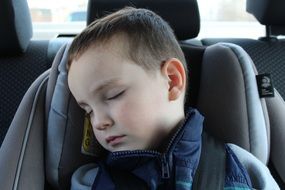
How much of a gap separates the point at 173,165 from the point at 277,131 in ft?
1.26

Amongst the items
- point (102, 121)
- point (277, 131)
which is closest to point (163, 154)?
point (102, 121)

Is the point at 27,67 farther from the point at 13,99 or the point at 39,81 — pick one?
the point at 39,81

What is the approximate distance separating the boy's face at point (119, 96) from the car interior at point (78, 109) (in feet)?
0.45

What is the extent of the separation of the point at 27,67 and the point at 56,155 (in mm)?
516

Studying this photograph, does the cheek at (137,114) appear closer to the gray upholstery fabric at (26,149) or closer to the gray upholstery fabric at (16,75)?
the gray upholstery fabric at (26,149)

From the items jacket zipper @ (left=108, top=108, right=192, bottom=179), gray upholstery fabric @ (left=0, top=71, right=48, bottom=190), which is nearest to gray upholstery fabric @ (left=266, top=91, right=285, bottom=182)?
jacket zipper @ (left=108, top=108, right=192, bottom=179)

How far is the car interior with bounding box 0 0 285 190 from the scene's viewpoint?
1.07 metres

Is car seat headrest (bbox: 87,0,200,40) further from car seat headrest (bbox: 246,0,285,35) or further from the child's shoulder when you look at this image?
the child's shoulder

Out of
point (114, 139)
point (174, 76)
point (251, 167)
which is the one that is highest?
point (174, 76)

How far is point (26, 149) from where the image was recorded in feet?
3.46

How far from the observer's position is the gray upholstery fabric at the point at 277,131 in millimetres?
1179

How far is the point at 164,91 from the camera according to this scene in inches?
39.1

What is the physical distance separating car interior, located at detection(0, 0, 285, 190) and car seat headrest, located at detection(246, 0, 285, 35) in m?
0.26

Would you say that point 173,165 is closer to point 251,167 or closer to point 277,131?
point 251,167
